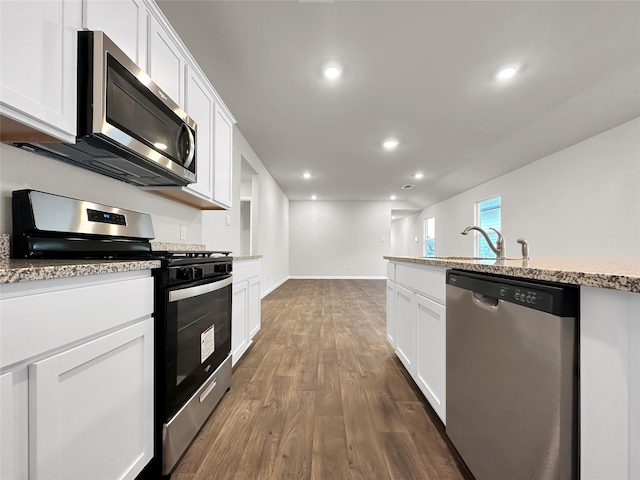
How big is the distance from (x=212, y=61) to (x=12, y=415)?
2517 millimetres

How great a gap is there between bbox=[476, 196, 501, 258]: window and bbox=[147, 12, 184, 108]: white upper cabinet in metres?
5.96

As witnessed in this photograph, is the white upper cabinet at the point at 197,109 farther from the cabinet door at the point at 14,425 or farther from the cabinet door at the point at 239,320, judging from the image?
the cabinet door at the point at 14,425

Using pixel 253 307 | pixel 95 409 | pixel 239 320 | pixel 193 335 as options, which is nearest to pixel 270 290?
pixel 253 307

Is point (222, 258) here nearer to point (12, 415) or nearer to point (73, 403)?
point (73, 403)

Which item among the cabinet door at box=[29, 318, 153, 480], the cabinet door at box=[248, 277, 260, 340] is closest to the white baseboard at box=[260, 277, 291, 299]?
the cabinet door at box=[248, 277, 260, 340]

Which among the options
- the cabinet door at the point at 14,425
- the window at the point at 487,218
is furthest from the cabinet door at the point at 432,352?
the window at the point at 487,218

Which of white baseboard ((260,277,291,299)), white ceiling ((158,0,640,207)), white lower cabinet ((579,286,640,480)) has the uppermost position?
white ceiling ((158,0,640,207))

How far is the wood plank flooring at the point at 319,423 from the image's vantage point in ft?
3.86

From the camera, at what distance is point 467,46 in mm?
2104

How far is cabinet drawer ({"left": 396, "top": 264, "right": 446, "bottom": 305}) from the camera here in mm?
1369

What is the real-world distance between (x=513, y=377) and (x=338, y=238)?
796 centimetres

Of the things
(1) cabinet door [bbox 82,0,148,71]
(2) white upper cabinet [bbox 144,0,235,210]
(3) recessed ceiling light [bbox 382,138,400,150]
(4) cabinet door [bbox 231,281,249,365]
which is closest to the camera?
(1) cabinet door [bbox 82,0,148,71]

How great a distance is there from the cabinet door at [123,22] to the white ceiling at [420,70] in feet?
2.01

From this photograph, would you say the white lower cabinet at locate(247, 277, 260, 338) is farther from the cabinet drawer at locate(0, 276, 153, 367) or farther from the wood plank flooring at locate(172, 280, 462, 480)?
the cabinet drawer at locate(0, 276, 153, 367)
